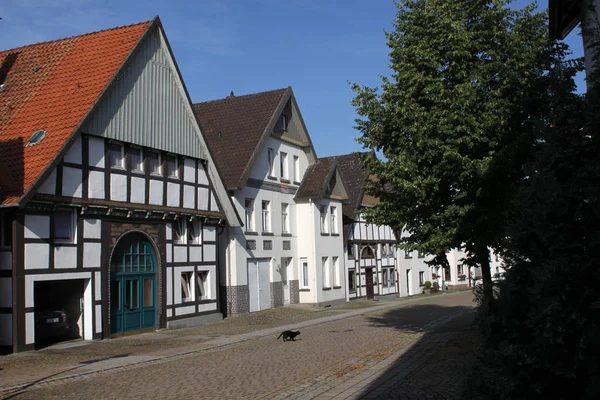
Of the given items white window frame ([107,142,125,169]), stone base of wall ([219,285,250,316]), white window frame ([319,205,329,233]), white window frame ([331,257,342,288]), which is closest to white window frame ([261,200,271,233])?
stone base of wall ([219,285,250,316])

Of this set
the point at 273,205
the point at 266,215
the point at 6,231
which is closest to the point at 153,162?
the point at 6,231

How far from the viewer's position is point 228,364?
14828mm

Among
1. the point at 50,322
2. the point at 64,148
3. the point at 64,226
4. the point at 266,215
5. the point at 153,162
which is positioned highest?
the point at 153,162

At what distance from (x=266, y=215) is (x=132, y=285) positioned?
38.6 ft

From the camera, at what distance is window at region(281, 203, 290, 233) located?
35000 millimetres

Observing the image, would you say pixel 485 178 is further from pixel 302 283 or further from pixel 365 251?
pixel 365 251

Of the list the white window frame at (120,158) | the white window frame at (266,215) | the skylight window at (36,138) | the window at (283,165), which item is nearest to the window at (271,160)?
the window at (283,165)

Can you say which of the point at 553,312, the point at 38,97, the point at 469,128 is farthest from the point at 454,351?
the point at 38,97

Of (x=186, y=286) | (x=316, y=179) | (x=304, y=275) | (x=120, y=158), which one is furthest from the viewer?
(x=316, y=179)

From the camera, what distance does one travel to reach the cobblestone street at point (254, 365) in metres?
11.1

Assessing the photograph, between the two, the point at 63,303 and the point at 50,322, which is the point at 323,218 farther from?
the point at 50,322

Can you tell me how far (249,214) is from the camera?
31.7m

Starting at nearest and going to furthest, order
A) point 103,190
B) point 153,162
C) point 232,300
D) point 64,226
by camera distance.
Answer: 1. point 64,226
2. point 103,190
3. point 153,162
4. point 232,300

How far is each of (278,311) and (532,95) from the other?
1958 centimetres
